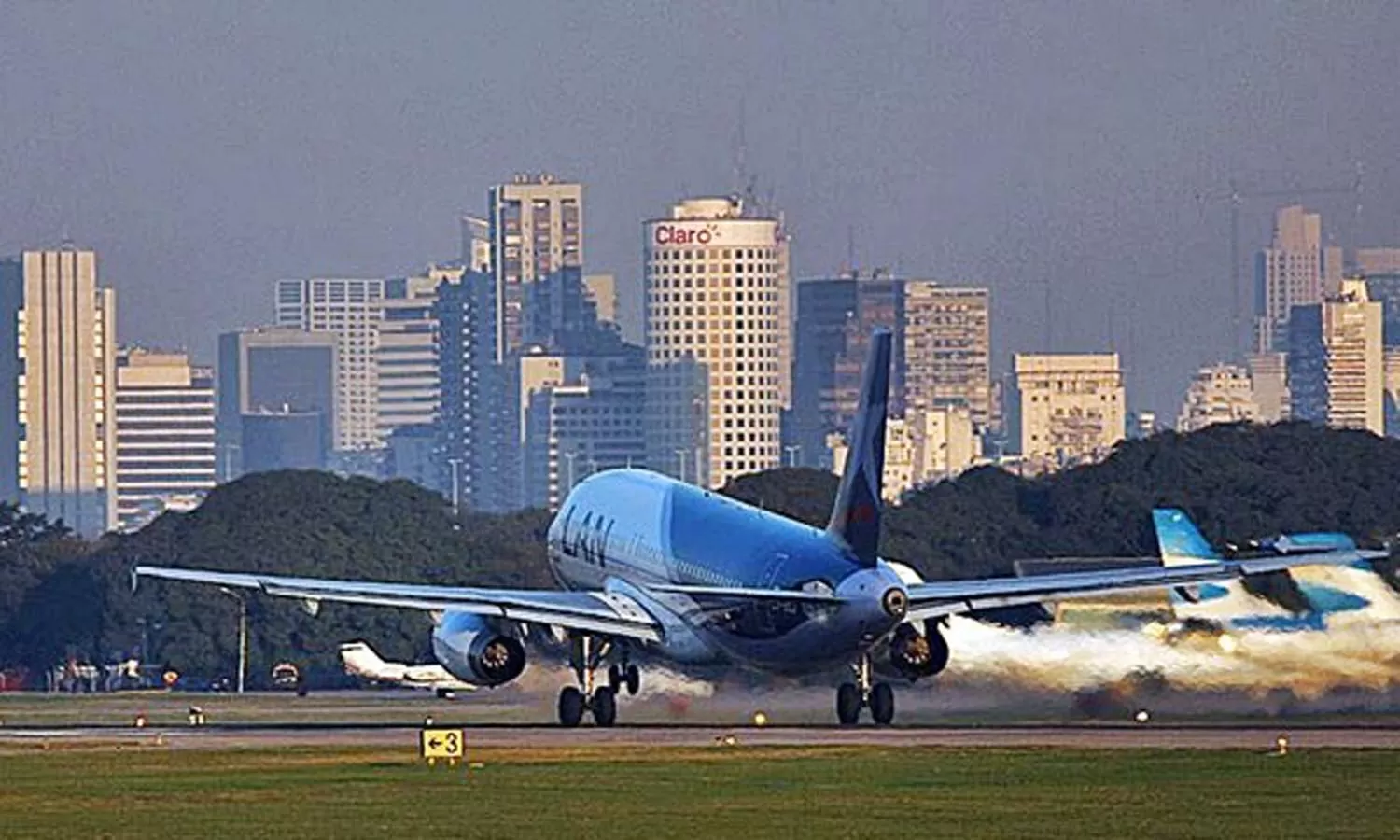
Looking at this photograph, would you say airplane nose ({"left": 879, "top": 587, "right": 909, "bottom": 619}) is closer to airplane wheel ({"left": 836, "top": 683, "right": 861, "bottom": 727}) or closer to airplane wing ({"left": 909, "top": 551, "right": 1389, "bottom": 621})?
airplane wing ({"left": 909, "top": 551, "right": 1389, "bottom": 621})

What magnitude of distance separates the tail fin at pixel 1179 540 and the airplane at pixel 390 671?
100.0 feet

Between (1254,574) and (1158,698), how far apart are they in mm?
3073

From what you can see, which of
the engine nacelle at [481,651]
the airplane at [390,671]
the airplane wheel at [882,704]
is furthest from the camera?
the airplane at [390,671]

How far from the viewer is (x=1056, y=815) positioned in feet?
199

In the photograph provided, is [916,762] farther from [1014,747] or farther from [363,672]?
[363,672]

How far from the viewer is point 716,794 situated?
6644cm

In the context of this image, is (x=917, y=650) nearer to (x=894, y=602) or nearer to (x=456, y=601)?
(x=894, y=602)

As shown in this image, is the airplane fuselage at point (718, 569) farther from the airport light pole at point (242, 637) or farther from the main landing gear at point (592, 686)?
the airport light pole at point (242, 637)

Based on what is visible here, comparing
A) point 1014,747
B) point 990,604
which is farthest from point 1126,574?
point 1014,747

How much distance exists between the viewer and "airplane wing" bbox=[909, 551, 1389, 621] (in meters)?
91.3

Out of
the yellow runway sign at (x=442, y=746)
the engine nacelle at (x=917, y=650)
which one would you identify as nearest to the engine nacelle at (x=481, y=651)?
the engine nacelle at (x=917, y=650)

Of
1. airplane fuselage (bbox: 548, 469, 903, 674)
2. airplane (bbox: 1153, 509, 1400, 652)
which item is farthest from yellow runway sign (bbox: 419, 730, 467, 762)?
airplane (bbox: 1153, 509, 1400, 652)

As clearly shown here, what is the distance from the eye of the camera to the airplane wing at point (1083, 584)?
91.3m

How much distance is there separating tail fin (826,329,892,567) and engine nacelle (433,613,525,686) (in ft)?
23.7
